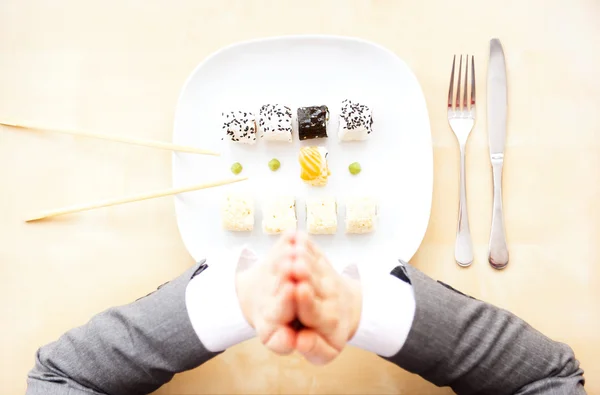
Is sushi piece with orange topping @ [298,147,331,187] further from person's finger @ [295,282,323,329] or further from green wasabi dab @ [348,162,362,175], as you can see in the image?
person's finger @ [295,282,323,329]

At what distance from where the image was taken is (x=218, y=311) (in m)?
1.07

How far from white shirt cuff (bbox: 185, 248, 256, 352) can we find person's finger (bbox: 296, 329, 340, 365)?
24cm

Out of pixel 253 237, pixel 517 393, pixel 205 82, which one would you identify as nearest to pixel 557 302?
pixel 517 393

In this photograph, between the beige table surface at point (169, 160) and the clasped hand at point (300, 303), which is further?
the beige table surface at point (169, 160)

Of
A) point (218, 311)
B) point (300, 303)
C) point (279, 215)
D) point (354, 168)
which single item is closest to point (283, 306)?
point (300, 303)

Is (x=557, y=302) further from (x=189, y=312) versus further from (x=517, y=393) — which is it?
(x=189, y=312)

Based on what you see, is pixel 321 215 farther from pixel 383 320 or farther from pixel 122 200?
pixel 122 200

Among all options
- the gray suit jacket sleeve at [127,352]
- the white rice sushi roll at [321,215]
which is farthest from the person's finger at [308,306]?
the white rice sushi roll at [321,215]

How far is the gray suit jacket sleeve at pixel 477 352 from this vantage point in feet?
3.51

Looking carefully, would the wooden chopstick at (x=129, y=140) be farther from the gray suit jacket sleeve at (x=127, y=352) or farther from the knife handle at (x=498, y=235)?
the knife handle at (x=498, y=235)

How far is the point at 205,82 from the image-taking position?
137 centimetres

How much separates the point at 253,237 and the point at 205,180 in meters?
0.21

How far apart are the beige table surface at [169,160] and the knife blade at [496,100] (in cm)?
3

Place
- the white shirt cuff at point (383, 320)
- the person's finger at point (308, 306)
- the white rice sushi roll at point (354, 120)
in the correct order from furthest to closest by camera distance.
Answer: the white rice sushi roll at point (354, 120) → the white shirt cuff at point (383, 320) → the person's finger at point (308, 306)
